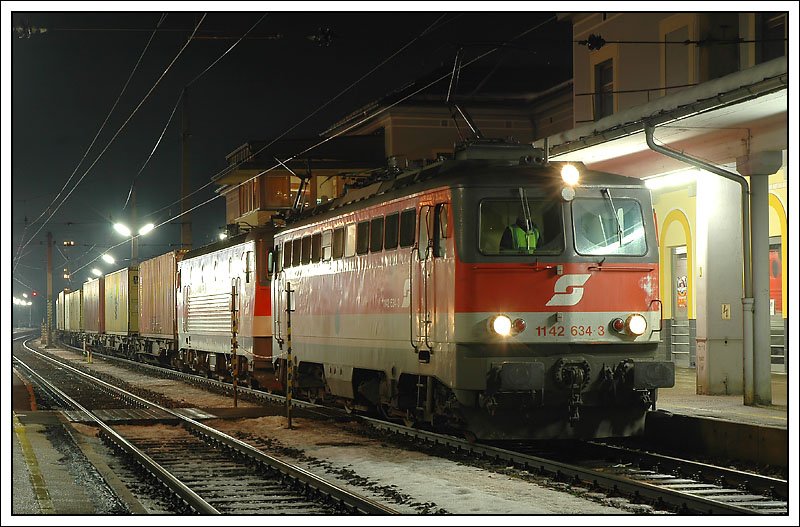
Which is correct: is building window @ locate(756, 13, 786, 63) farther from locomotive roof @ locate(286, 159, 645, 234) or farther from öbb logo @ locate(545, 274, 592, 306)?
öbb logo @ locate(545, 274, 592, 306)

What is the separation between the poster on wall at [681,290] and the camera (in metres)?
25.5

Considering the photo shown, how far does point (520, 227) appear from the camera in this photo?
13.1 meters

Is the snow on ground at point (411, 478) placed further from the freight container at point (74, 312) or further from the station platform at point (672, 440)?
the freight container at point (74, 312)

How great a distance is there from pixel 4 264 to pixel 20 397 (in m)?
16.1

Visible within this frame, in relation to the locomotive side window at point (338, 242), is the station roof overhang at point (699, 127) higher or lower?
higher

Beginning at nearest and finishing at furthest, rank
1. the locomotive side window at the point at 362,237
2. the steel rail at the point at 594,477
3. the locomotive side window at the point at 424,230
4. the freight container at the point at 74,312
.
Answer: the steel rail at the point at 594,477 < the locomotive side window at the point at 424,230 < the locomotive side window at the point at 362,237 < the freight container at the point at 74,312

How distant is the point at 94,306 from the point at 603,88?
3403 centimetres

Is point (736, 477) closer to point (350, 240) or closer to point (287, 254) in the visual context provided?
point (350, 240)

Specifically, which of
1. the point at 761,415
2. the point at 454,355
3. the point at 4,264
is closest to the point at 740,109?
the point at 761,415

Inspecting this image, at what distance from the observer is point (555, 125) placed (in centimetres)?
4391

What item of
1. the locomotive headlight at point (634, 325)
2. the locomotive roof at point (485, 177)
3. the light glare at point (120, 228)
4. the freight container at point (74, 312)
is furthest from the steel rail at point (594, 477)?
the freight container at point (74, 312)

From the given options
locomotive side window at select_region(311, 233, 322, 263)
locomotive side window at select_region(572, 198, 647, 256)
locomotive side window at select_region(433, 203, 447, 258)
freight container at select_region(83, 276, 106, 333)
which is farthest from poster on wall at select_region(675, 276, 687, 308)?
freight container at select_region(83, 276, 106, 333)

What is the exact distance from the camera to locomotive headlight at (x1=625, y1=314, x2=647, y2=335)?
13133mm

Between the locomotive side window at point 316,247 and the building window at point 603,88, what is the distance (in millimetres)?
11435
